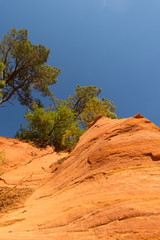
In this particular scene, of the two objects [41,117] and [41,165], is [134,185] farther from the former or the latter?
[41,117]

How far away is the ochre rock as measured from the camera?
6.83 ft

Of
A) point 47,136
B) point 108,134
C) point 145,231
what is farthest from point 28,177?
point 47,136

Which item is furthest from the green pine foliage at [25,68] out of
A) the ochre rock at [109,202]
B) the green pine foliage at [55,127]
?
the ochre rock at [109,202]

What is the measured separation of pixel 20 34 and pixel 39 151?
15654mm

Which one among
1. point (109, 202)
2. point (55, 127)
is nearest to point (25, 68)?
point (55, 127)

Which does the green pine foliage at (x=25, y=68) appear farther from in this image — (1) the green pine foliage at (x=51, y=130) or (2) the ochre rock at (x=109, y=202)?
(2) the ochre rock at (x=109, y=202)

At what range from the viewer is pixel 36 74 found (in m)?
19.4

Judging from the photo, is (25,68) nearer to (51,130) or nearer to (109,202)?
(51,130)

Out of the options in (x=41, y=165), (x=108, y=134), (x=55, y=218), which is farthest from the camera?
(x=41, y=165)

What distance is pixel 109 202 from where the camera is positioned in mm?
2689

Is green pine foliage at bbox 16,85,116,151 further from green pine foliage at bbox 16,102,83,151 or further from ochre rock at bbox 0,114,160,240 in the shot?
ochre rock at bbox 0,114,160,240

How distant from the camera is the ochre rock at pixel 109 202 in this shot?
6.83ft

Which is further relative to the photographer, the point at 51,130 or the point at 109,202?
the point at 51,130

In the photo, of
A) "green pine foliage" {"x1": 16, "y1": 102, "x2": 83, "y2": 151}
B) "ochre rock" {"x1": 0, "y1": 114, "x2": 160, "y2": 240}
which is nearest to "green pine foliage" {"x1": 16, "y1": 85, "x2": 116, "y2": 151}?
"green pine foliage" {"x1": 16, "y1": 102, "x2": 83, "y2": 151}
